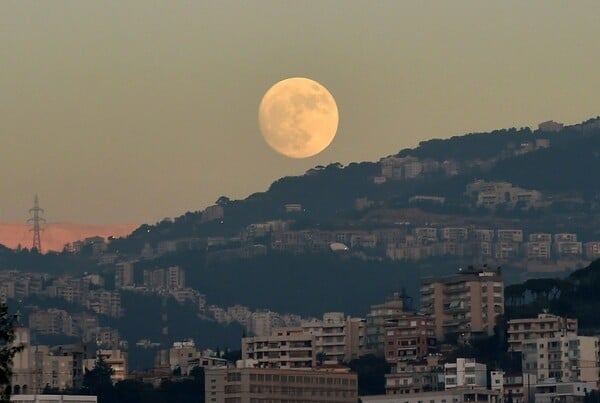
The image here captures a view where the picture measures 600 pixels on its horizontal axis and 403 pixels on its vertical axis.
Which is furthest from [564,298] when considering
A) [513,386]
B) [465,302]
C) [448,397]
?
[448,397]

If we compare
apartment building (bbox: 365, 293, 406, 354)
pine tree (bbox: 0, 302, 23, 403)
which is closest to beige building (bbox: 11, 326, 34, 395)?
apartment building (bbox: 365, 293, 406, 354)

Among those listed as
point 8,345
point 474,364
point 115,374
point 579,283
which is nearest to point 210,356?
point 115,374

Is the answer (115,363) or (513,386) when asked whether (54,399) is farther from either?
(115,363)

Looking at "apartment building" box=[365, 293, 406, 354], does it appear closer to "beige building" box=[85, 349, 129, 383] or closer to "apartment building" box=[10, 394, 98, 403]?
"beige building" box=[85, 349, 129, 383]

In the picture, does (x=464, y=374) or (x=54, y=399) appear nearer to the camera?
(x=54, y=399)

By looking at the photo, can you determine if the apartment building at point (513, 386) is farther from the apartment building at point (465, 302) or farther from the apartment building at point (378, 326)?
the apartment building at point (378, 326)

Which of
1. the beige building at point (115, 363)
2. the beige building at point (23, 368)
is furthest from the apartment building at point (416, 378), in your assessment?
the beige building at point (115, 363)
